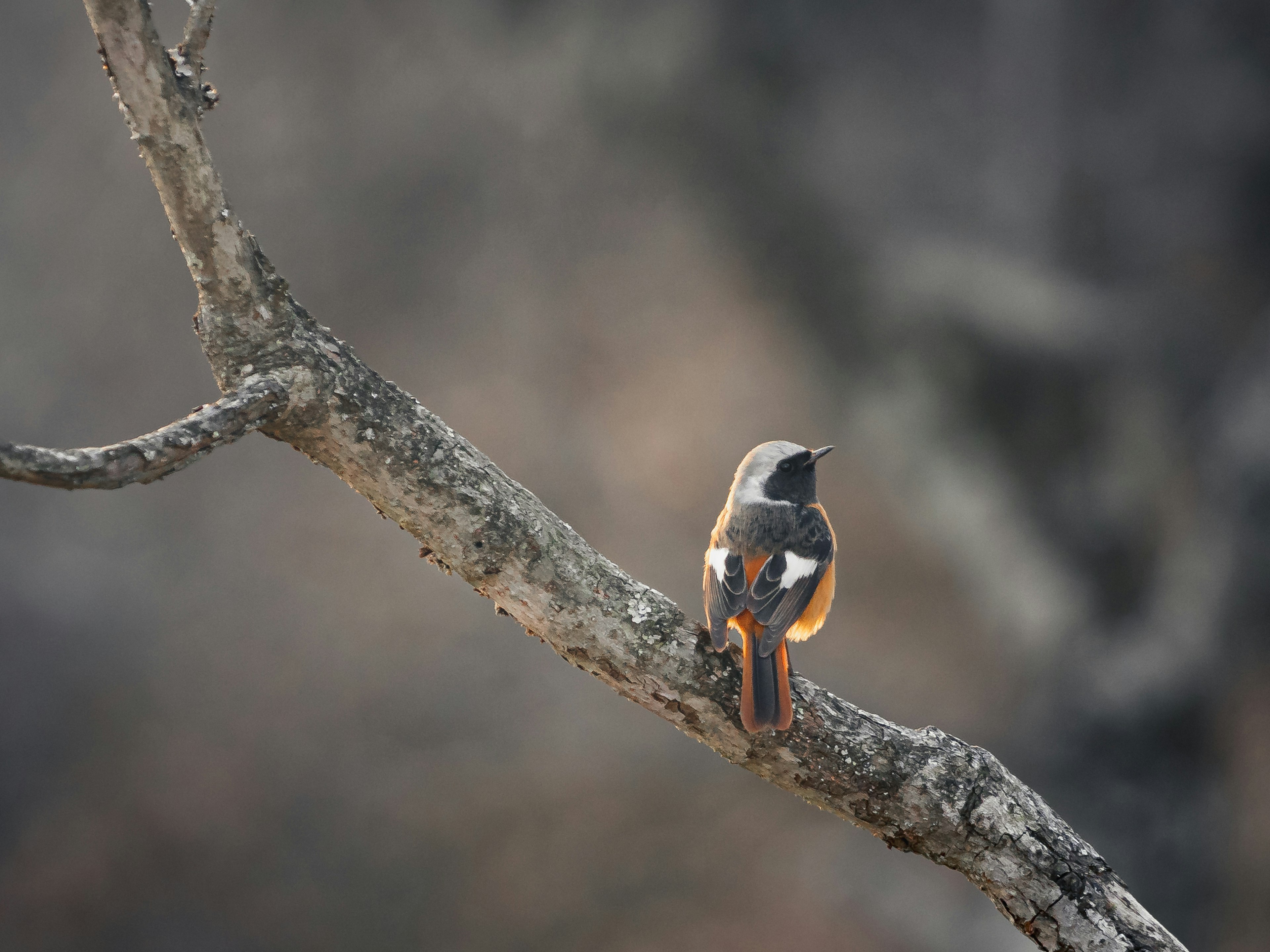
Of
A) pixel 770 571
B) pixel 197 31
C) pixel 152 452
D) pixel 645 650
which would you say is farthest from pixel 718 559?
pixel 197 31

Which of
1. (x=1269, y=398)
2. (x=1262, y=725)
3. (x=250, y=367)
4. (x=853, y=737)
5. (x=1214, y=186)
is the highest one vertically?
(x=1214, y=186)

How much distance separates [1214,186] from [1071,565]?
183cm

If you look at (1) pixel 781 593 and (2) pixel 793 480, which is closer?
(1) pixel 781 593

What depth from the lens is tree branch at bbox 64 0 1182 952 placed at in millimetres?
1520

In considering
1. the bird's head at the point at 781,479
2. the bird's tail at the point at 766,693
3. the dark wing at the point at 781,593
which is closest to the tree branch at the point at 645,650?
the bird's tail at the point at 766,693

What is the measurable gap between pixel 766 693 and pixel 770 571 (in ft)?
1.32

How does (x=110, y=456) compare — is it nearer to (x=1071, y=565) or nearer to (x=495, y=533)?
(x=495, y=533)

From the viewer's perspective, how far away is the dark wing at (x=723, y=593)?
1.74m

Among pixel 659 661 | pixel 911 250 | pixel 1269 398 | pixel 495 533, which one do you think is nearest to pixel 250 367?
pixel 495 533

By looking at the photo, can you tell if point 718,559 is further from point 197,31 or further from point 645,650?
point 197,31

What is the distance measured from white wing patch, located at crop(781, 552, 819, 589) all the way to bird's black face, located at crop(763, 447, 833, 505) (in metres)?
0.24

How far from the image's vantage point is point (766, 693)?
1.63 metres

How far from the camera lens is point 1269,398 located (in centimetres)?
362

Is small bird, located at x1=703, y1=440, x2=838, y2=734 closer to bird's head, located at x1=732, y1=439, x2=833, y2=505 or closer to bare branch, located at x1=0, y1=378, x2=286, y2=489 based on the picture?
bird's head, located at x1=732, y1=439, x2=833, y2=505
